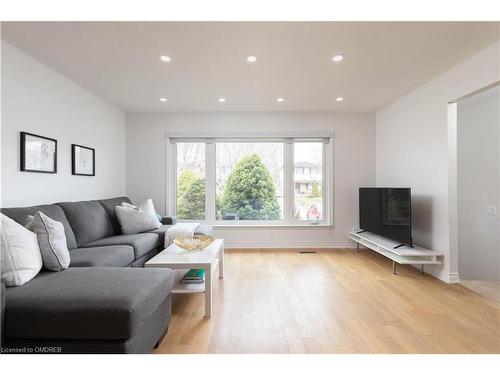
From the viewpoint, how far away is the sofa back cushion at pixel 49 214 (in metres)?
2.18

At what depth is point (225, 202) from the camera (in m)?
→ 4.83

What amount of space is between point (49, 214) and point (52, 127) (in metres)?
1.12

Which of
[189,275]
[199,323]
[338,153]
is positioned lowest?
[199,323]

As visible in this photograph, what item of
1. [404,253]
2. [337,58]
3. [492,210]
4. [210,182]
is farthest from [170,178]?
[492,210]

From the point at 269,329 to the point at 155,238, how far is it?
1940 millimetres

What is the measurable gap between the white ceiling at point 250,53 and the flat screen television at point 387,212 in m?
1.44

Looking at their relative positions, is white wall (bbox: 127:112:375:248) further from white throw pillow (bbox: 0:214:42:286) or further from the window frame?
white throw pillow (bbox: 0:214:42:286)

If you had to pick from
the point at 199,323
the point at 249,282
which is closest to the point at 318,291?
the point at 249,282

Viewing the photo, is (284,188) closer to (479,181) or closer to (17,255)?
(479,181)

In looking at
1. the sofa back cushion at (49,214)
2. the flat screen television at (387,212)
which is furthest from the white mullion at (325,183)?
the sofa back cushion at (49,214)

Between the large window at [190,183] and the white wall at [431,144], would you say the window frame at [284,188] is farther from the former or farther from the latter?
the white wall at [431,144]

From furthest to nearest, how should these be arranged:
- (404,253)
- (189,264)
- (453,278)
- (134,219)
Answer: (134,219) < (404,253) < (453,278) < (189,264)

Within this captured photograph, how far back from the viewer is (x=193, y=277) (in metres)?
2.61
